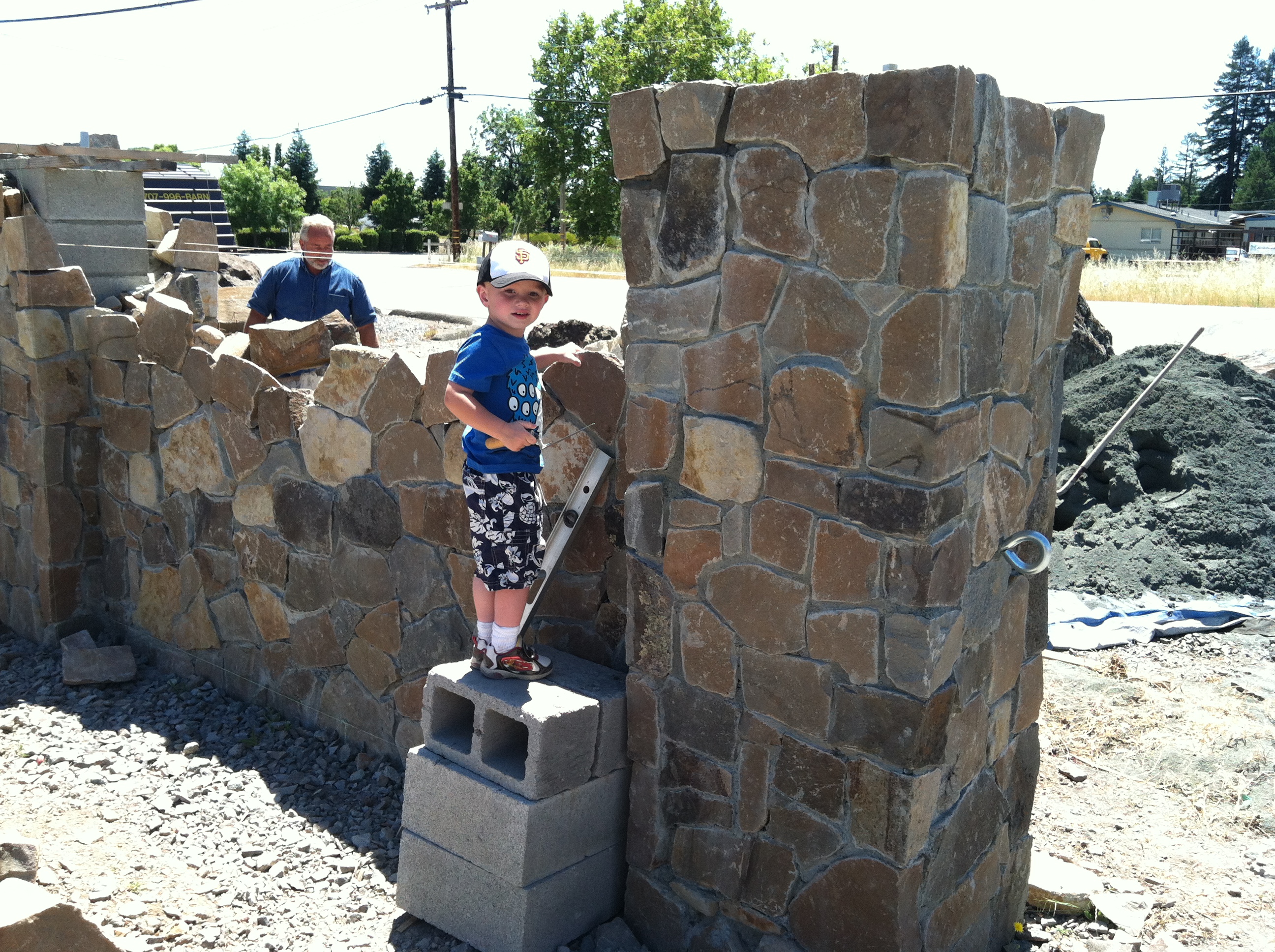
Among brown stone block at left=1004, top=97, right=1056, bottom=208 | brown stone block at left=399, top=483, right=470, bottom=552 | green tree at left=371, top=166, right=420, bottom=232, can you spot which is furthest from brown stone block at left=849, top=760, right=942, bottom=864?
green tree at left=371, top=166, right=420, bottom=232

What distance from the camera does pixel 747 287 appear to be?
111 inches

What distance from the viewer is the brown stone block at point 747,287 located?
278 centimetres

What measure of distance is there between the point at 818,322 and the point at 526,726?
4.86 ft

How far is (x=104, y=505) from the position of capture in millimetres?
5977

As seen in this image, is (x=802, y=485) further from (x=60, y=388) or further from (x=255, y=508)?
(x=60, y=388)

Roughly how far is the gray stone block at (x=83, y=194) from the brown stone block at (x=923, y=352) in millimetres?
4956

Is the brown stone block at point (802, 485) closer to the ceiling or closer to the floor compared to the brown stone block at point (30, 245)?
closer to the floor

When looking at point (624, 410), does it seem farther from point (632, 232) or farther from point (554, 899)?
Answer: point (554, 899)

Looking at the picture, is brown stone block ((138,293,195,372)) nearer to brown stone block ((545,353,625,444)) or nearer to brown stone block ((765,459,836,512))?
brown stone block ((545,353,625,444))

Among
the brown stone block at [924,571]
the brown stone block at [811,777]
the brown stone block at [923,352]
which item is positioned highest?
the brown stone block at [923,352]

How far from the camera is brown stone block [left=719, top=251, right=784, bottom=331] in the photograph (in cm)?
278

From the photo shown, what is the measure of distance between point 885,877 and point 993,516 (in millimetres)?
986

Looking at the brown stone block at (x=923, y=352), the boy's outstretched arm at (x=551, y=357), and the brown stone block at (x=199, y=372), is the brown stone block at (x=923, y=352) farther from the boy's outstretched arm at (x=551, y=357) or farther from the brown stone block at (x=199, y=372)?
the brown stone block at (x=199, y=372)

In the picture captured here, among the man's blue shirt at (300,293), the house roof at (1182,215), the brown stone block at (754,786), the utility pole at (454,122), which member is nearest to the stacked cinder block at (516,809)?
the brown stone block at (754,786)
